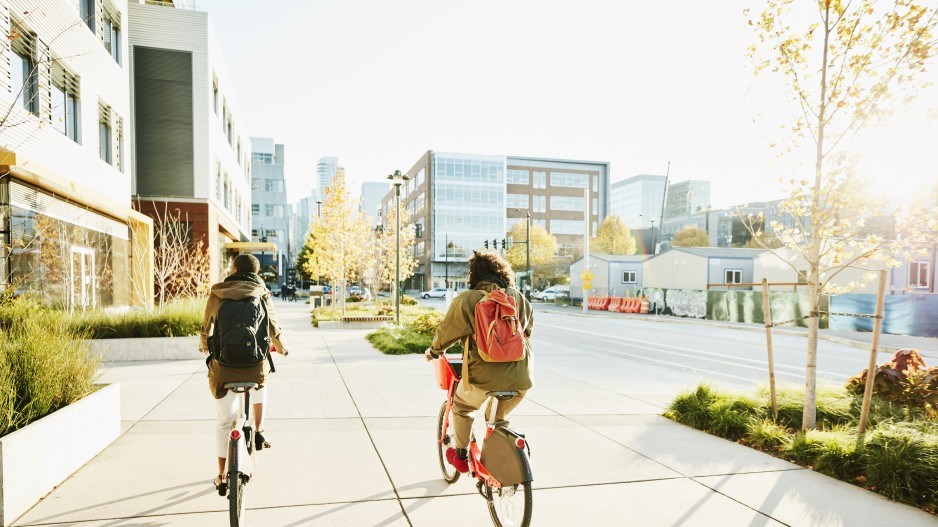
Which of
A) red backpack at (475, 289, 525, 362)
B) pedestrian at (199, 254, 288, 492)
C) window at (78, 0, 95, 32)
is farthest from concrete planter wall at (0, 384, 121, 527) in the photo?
window at (78, 0, 95, 32)

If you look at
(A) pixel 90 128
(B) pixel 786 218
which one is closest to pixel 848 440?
(B) pixel 786 218

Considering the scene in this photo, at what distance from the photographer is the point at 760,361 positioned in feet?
47.3

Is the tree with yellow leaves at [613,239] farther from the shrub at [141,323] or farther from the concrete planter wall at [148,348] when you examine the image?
the concrete planter wall at [148,348]

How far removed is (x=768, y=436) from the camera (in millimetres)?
5875

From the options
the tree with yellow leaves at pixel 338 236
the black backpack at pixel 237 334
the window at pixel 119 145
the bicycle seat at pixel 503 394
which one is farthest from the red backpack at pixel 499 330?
the tree with yellow leaves at pixel 338 236

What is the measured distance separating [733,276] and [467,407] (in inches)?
1609

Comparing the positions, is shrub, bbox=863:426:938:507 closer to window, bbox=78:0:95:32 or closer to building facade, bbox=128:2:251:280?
window, bbox=78:0:95:32

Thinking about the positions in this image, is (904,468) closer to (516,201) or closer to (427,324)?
(427,324)

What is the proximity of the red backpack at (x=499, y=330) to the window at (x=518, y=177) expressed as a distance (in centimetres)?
8562

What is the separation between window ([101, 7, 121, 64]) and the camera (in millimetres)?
18406

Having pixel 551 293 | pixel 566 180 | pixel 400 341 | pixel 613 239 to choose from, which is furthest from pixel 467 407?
pixel 566 180

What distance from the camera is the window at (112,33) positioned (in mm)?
18406

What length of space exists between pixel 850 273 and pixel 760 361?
2070 cm

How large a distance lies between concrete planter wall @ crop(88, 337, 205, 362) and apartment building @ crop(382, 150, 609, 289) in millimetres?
65384
